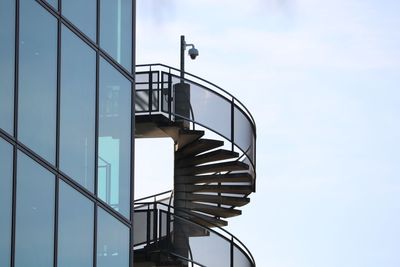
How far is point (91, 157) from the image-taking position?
21.7m

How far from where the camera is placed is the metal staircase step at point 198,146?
31.6 meters

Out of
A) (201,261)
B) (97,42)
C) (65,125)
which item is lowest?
(201,261)

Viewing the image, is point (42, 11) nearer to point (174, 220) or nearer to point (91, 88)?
point (91, 88)

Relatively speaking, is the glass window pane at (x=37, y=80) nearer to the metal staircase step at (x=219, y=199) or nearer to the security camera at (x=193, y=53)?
the security camera at (x=193, y=53)

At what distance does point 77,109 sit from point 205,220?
505 inches

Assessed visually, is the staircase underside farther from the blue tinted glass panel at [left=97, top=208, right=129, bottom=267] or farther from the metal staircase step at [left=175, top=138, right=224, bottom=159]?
the blue tinted glass panel at [left=97, top=208, right=129, bottom=267]

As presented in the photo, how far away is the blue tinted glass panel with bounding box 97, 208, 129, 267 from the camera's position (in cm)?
2192

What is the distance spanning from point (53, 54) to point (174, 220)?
9.62m

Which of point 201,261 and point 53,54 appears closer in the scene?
point 53,54

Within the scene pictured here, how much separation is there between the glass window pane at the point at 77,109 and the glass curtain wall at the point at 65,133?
15mm

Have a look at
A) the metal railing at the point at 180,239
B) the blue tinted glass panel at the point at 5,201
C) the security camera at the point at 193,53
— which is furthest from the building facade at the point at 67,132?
the security camera at the point at 193,53

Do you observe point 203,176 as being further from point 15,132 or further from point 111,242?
point 15,132

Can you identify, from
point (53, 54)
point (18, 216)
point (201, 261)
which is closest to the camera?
point (18, 216)

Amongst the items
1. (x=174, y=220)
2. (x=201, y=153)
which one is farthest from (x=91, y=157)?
(x=201, y=153)
